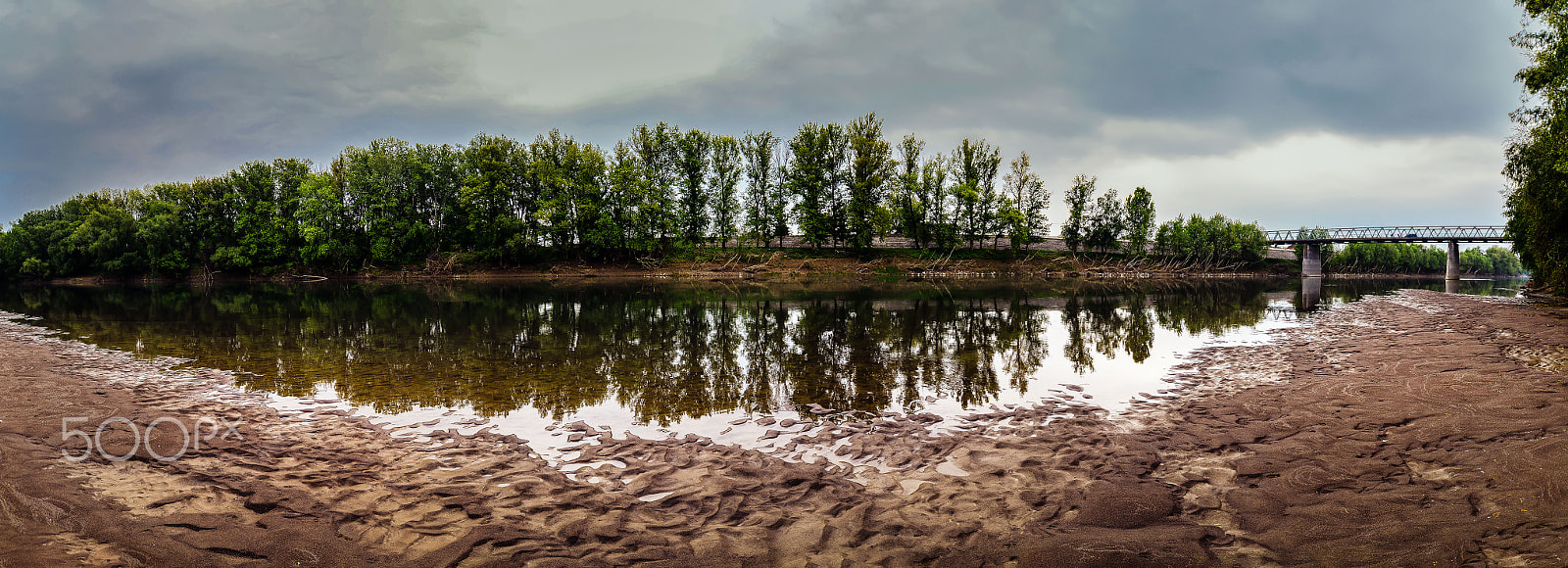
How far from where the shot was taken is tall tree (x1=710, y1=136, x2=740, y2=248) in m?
73.6

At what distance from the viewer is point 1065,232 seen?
287ft

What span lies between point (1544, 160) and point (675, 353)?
38420 mm

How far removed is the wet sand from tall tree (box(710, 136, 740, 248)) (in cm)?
6547

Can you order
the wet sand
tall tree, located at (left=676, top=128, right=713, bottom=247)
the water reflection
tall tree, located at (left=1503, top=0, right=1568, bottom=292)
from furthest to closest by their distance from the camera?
1. tall tree, located at (left=676, top=128, right=713, bottom=247)
2. tall tree, located at (left=1503, top=0, right=1568, bottom=292)
3. the water reflection
4. the wet sand

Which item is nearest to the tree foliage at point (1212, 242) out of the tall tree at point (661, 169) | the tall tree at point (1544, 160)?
the tall tree at point (1544, 160)

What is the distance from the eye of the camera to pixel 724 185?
74250 mm

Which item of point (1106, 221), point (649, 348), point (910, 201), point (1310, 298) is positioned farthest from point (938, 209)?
point (649, 348)

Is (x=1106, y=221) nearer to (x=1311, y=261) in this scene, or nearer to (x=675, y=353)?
(x=1311, y=261)

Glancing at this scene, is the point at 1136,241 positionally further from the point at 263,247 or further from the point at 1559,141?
the point at 263,247

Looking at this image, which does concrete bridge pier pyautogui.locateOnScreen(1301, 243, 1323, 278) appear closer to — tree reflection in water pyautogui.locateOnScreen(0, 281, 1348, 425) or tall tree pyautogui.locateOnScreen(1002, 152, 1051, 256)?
tall tree pyautogui.locateOnScreen(1002, 152, 1051, 256)

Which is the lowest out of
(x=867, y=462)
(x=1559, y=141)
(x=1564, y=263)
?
(x=867, y=462)

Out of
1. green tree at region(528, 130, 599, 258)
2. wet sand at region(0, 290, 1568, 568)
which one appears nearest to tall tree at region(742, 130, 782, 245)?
green tree at region(528, 130, 599, 258)

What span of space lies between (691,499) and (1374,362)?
13.4 metres

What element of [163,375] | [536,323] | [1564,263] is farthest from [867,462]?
[1564,263]
